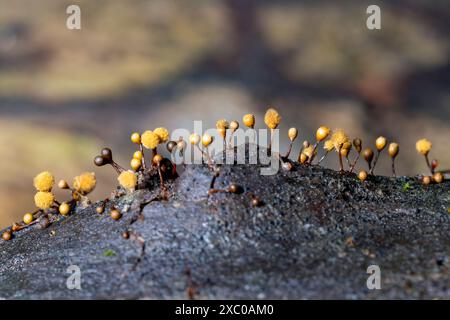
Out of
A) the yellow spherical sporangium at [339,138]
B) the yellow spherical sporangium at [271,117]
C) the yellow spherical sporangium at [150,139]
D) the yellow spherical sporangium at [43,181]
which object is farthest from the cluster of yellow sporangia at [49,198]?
the yellow spherical sporangium at [339,138]

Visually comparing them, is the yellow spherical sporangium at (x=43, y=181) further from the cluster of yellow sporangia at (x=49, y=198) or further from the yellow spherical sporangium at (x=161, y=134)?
the yellow spherical sporangium at (x=161, y=134)

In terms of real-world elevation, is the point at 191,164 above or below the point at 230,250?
above

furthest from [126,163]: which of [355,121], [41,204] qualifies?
[41,204]

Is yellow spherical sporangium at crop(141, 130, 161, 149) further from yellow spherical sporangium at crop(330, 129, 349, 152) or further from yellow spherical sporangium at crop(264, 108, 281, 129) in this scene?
yellow spherical sporangium at crop(330, 129, 349, 152)

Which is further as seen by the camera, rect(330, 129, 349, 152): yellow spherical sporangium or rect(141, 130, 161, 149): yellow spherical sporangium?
rect(330, 129, 349, 152): yellow spherical sporangium

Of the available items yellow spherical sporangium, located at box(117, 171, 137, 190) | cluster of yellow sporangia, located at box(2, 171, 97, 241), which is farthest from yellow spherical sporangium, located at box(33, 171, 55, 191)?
yellow spherical sporangium, located at box(117, 171, 137, 190)

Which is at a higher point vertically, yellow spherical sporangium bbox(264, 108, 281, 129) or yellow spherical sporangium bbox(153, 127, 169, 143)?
yellow spherical sporangium bbox(264, 108, 281, 129)

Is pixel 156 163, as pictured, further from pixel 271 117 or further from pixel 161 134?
pixel 271 117
